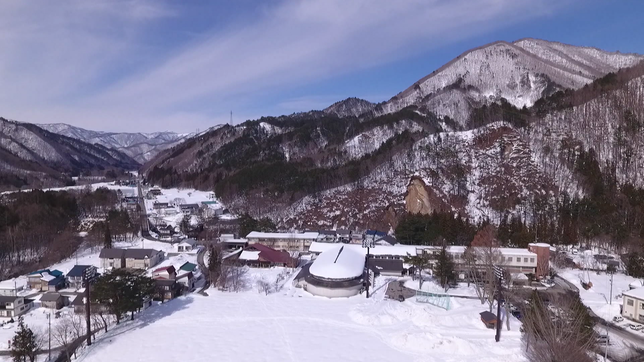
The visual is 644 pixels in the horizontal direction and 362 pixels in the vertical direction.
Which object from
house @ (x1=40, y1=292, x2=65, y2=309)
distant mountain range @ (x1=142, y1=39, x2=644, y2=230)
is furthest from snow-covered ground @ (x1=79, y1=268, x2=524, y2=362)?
distant mountain range @ (x1=142, y1=39, x2=644, y2=230)

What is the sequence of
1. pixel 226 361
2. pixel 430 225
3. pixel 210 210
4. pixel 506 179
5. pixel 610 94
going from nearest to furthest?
pixel 226 361
pixel 430 225
pixel 506 179
pixel 610 94
pixel 210 210

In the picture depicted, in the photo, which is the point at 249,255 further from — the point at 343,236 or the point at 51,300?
the point at 51,300

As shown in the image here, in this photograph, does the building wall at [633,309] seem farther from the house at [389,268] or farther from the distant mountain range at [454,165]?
the distant mountain range at [454,165]

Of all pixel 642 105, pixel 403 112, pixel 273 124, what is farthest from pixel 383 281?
pixel 273 124

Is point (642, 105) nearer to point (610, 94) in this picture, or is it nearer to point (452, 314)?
point (610, 94)

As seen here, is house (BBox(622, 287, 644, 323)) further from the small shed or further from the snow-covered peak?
the snow-covered peak

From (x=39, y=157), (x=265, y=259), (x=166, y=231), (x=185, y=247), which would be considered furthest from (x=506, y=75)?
(x=39, y=157)
